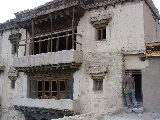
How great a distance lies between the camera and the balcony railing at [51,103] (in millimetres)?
12953

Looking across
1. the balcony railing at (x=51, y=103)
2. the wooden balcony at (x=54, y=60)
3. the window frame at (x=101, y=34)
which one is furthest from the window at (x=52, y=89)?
the window frame at (x=101, y=34)

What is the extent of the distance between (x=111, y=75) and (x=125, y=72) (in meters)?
0.90

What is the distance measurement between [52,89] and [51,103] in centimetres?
167

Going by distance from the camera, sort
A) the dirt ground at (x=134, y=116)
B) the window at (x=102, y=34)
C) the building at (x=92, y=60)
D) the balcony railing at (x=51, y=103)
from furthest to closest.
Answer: the window at (x=102, y=34), the balcony railing at (x=51, y=103), the building at (x=92, y=60), the dirt ground at (x=134, y=116)

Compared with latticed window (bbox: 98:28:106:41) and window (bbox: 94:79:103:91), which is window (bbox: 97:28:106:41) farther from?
window (bbox: 94:79:103:91)

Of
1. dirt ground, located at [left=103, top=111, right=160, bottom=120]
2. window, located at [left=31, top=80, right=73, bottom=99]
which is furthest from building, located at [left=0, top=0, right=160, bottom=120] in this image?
dirt ground, located at [left=103, top=111, right=160, bottom=120]

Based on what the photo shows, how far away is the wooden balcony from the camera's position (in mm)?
12984

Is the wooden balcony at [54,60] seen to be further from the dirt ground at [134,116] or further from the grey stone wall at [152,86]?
the dirt ground at [134,116]

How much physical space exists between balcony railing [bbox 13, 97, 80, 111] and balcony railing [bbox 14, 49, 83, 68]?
2.64 meters

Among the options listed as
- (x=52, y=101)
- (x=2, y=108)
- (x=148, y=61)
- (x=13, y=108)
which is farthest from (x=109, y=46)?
(x=2, y=108)

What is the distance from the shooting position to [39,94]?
16375 mm

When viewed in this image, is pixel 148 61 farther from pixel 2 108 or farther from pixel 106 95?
pixel 2 108

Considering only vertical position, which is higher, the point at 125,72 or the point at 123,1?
the point at 123,1

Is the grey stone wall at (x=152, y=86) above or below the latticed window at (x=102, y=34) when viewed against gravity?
below
